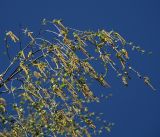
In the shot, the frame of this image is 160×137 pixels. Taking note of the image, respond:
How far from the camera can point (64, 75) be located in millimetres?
5977

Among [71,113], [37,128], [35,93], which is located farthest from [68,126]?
[37,128]

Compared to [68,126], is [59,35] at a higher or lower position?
higher

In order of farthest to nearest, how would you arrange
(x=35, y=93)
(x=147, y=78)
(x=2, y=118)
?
(x=2, y=118), (x=35, y=93), (x=147, y=78)

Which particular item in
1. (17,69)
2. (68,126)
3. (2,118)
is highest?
(17,69)

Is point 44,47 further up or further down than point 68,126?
further up

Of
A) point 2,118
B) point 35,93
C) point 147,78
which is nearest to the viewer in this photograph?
point 147,78

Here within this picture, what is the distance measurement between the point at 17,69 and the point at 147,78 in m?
2.33

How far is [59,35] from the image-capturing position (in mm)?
6371

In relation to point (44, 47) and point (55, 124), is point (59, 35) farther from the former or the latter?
point (55, 124)

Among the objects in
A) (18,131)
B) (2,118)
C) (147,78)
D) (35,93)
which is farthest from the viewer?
(18,131)

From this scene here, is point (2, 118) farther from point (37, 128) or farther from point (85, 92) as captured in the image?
point (85, 92)

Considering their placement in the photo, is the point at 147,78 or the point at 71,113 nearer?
the point at 147,78

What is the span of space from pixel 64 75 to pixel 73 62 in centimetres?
27

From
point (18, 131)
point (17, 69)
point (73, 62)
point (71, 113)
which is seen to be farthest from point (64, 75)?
point (18, 131)
